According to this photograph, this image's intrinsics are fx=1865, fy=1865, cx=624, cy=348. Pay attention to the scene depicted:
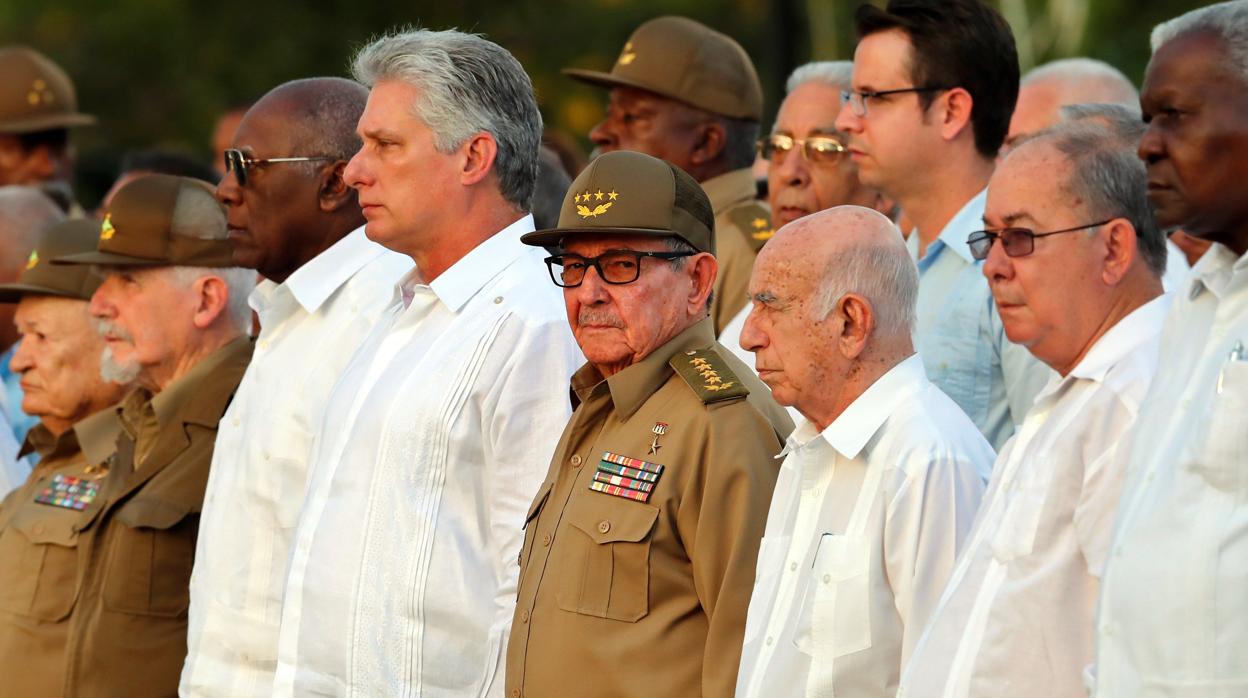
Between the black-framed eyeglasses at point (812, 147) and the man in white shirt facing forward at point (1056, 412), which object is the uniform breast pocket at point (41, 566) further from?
the man in white shirt facing forward at point (1056, 412)

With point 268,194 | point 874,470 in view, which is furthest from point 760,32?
point 874,470

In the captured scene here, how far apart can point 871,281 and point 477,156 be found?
1266 millimetres

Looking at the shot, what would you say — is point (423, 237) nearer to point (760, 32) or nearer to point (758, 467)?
point (758, 467)

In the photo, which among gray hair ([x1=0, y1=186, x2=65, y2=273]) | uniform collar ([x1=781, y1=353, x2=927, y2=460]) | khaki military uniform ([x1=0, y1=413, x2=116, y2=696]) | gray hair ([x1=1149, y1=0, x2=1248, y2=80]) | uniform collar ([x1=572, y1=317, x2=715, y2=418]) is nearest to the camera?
gray hair ([x1=1149, y1=0, x2=1248, y2=80])

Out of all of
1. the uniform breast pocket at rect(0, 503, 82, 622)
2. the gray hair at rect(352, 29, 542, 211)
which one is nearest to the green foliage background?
the uniform breast pocket at rect(0, 503, 82, 622)

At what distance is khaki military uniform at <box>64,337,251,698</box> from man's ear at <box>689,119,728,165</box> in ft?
5.83

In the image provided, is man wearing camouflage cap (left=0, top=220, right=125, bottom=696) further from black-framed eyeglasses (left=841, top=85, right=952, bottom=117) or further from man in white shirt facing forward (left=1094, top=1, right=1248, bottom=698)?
man in white shirt facing forward (left=1094, top=1, right=1248, bottom=698)

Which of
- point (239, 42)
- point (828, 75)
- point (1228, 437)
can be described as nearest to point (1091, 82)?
point (828, 75)

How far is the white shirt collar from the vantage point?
475 centimetres

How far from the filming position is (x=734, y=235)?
6066 millimetres

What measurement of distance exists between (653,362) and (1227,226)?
141cm

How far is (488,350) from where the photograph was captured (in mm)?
4578

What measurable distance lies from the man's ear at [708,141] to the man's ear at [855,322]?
8.02 ft

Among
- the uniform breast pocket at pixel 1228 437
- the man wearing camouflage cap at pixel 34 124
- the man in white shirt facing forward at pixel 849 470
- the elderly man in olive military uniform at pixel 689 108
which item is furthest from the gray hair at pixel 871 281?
the man wearing camouflage cap at pixel 34 124
